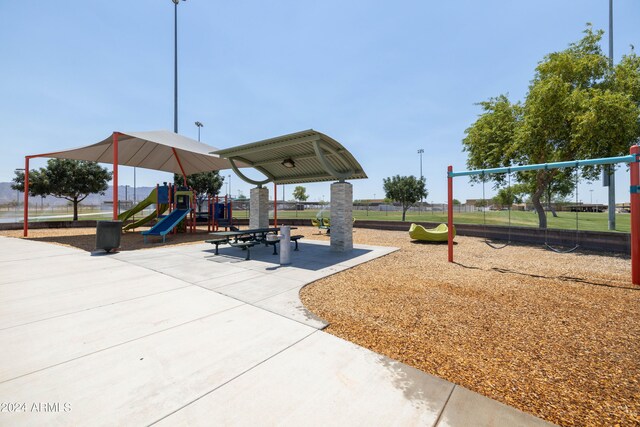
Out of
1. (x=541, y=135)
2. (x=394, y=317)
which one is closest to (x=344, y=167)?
(x=394, y=317)

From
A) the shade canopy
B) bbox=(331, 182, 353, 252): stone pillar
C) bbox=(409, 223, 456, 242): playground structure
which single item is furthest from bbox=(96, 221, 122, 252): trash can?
bbox=(409, 223, 456, 242): playground structure

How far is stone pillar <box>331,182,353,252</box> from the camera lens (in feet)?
32.8

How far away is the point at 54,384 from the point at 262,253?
718 centimetres

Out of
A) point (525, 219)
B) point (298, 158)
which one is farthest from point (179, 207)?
point (525, 219)

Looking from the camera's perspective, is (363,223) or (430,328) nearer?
(430,328)

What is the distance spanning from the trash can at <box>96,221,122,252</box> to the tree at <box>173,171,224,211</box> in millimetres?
21310

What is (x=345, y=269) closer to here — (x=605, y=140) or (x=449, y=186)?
(x=449, y=186)

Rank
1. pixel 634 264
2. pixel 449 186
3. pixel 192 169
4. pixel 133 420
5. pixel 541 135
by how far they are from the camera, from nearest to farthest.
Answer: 1. pixel 133 420
2. pixel 634 264
3. pixel 449 186
4. pixel 541 135
5. pixel 192 169

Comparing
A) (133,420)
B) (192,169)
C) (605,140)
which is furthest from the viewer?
(192,169)

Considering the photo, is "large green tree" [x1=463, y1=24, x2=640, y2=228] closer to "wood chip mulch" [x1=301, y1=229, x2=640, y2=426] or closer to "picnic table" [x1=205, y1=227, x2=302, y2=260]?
"wood chip mulch" [x1=301, y1=229, x2=640, y2=426]

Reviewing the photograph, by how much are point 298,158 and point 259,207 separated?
12.0 ft

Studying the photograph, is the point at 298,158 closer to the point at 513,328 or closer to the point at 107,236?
the point at 107,236

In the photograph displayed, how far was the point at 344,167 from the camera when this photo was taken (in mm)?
11070

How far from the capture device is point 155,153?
1719 centimetres
